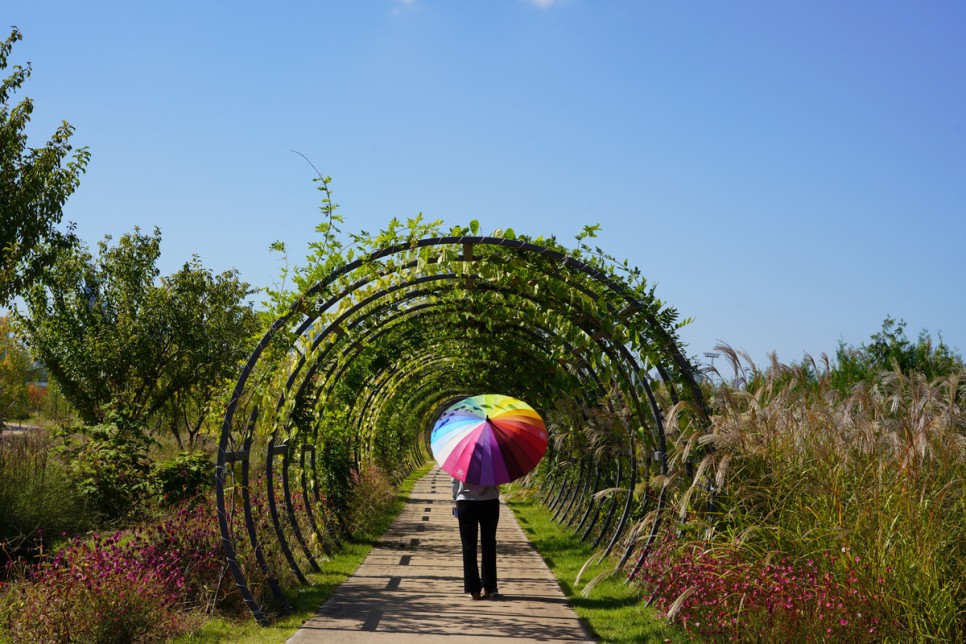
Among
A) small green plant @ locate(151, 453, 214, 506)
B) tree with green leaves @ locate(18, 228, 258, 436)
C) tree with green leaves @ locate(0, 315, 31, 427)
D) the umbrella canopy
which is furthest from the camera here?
tree with green leaves @ locate(0, 315, 31, 427)

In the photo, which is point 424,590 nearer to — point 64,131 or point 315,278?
point 315,278

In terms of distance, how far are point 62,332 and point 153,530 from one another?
11260mm

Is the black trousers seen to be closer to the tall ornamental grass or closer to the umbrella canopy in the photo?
the umbrella canopy

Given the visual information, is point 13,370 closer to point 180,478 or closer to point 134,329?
point 134,329

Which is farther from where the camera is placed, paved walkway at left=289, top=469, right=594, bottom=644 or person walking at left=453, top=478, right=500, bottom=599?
person walking at left=453, top=478, right=500, bottom=599

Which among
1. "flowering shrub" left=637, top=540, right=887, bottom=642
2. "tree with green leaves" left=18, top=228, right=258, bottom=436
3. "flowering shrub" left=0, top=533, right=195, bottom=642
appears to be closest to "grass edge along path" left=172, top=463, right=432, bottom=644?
"flowering shrub" left=0, top=533, right=195, bottom=642

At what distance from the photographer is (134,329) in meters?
18.0

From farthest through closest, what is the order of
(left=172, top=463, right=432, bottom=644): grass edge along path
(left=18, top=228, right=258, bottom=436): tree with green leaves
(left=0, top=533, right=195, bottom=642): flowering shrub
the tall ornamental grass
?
(left=18, top=228, right=258, bottom=436): tree with green leaves → (left=172, top=463, right=432, bottom=644): grass edge along path → (left=0, top=533, right=195, bottom=642): flowering shrub → the tall ornamental grass

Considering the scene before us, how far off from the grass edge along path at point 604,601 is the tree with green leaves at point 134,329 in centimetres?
771

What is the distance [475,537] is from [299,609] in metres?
1.61

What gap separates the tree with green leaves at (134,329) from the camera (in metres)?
17.5

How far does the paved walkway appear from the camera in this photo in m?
6.60

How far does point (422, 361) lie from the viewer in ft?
58.6

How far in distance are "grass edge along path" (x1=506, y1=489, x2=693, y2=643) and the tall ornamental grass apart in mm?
233
